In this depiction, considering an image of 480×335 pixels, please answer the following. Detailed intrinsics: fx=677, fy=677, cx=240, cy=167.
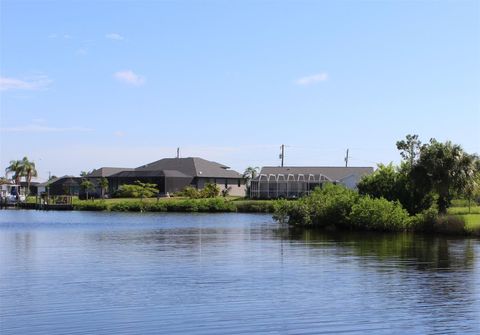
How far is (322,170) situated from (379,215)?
6122cm

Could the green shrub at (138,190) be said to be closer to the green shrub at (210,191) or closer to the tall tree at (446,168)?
the green shrub at (210,191)

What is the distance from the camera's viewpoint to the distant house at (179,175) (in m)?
122

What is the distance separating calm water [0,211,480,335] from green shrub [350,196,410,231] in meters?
10.9

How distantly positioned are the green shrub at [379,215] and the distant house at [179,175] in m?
64.9

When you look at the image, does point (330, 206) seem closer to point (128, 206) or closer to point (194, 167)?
point (128, 206)

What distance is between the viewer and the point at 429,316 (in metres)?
20.9

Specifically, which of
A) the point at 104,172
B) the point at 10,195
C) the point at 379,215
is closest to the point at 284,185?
the point at 104,172

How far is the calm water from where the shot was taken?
19797 mm

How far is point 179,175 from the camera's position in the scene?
401 feet

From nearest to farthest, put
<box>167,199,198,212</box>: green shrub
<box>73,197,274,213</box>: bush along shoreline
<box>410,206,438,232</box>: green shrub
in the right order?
1. <box>410,206,438,232</box>: green shrub
2. <box>73,197,274,213</box>: bush along shoreline
3. <box>167,199,198,212</box>: green shrub

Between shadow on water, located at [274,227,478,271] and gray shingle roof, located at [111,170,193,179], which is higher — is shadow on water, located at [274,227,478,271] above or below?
below

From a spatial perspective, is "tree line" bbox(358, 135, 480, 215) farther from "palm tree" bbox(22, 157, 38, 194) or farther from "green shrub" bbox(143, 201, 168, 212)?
"palm tree" bbox(22, 157, 38, 194)

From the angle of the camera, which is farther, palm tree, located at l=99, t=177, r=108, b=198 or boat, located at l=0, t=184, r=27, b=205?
boat, located at l=0, t=184, r=27, b=205

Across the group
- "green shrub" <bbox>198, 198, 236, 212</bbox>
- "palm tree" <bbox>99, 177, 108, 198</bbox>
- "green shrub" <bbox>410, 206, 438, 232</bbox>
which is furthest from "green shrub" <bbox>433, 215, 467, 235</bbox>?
"palm tree" <bbox>99, 177, 108, 198</bbox>
